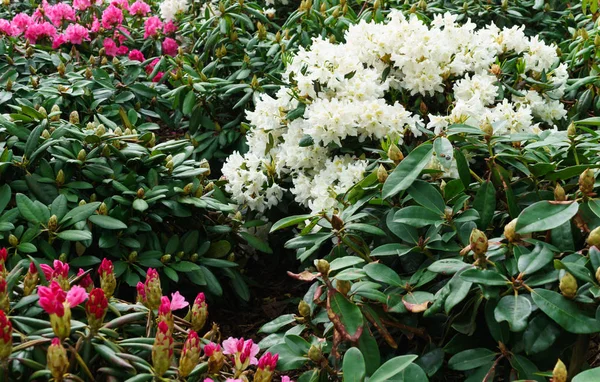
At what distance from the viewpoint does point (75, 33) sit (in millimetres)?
4527

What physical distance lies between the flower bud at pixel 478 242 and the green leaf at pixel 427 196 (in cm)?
25

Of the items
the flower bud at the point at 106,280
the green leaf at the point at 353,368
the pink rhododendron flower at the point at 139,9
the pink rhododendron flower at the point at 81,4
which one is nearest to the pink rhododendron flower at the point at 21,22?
the pink rhododendron flower at the point at 81,4

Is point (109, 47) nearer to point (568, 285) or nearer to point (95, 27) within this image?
point (95, 27)

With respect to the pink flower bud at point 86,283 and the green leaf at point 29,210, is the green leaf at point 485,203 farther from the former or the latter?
the green leaf at point 29,210

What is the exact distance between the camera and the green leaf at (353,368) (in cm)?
145

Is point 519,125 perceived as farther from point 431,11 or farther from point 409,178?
point 431,11

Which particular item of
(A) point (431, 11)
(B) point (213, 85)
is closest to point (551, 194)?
(B) point (213, 85)

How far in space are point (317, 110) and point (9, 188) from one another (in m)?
1.22

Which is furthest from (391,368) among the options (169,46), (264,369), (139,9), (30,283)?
(139,9)

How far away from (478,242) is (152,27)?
366 cm

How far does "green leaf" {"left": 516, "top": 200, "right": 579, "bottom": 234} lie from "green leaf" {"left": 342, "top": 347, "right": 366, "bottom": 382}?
52 centimetres

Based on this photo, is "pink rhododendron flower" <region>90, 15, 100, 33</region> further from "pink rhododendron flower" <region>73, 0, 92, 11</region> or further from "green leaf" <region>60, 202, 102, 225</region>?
"green leaf" <region>60, 202, 102, 225</region>

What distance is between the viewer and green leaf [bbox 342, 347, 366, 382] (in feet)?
4.75

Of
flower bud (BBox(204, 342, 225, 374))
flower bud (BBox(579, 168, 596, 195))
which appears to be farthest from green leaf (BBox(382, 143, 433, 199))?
flower bud (BBox(204, 342, 225, 374))
